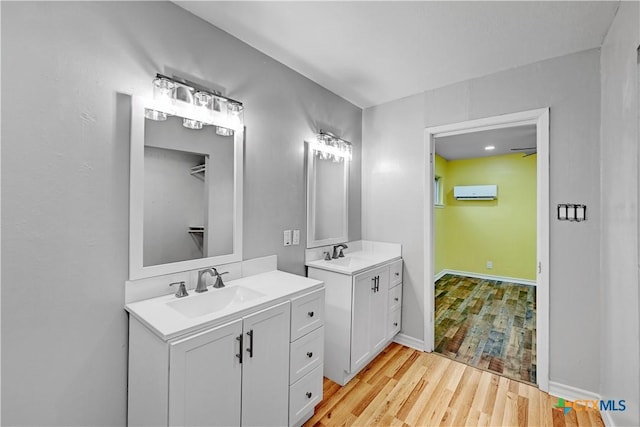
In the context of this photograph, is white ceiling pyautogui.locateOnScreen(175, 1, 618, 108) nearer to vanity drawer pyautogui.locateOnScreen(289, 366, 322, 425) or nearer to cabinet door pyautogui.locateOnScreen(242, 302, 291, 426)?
cabinet door pyautogui.locateOnScreen(242, 302, 291, 426)

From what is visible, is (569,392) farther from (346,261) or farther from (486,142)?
(486,142)

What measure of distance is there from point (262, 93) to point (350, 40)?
2.34 feet

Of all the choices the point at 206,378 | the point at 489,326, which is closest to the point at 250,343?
the point at 206,378

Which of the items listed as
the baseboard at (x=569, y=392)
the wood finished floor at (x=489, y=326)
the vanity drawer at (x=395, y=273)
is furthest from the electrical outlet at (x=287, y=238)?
the baseboard at (x=569, y=392)

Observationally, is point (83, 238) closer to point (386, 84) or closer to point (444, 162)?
point (386, 84)

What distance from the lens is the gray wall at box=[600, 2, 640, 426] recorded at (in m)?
1.30

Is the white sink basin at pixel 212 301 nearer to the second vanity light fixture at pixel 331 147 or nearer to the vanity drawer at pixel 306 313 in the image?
the vanity drawer at pixel 306 313

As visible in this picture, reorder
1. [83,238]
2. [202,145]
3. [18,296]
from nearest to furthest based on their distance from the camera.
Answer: [18,296]
[83,238]
[202,145]

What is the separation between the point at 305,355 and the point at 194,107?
1.62 meters

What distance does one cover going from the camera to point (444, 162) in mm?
5492

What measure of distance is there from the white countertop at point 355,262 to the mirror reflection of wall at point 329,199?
25cm

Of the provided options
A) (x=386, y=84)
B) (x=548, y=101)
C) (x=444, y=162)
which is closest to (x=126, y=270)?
(x=386, y=84)

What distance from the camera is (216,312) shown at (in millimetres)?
1257

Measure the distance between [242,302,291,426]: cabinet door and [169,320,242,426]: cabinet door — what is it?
53 millimetres
